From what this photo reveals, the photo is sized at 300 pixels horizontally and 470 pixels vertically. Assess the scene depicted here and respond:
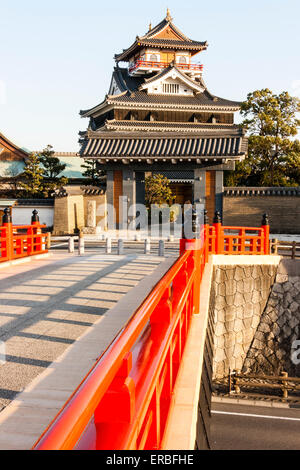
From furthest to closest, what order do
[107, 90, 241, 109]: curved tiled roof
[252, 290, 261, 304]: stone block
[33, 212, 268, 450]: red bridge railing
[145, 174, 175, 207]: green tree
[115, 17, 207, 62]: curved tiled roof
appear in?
1. [115, 17, 207, 62]: curved tiled roof
2. [107, 90, 241, 109]: curved tiled roof
3. [145, 174, 175, 207]: green tree
4. [252, 290, 261, 304]: stone block
5. [33, 212, 268, 450]: red bridge railing

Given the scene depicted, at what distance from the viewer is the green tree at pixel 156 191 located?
1183 inches

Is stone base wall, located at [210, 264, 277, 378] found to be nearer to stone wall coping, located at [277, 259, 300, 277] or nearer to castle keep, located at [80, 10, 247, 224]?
stone wall coping, located at [277, 259, 300, 277]

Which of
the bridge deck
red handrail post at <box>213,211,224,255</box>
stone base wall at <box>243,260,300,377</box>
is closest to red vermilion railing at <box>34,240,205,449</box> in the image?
the bridge deck

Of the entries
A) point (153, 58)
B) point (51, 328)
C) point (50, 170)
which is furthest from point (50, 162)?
point (51, 328)

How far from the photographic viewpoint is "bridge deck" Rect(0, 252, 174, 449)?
3920 millimetres

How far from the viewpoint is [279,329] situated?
16.1 meters

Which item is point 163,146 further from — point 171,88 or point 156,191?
point 171,88

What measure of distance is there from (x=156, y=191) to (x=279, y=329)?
15.8 meters

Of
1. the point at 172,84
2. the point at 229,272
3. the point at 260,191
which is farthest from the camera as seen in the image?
the point at 172,84

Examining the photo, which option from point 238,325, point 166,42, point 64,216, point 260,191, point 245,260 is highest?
point 166,42

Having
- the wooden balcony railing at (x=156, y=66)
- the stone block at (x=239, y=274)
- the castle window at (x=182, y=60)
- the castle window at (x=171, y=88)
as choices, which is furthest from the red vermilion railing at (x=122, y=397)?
the castle window at (x=182, y=60)

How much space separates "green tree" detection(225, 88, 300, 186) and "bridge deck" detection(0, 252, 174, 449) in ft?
80.8

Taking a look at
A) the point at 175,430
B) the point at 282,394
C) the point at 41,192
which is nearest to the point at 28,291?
the point at 175,430
